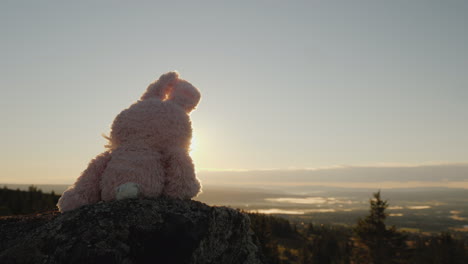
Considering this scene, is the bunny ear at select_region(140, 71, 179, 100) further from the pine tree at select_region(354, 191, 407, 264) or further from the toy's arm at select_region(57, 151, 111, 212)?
the pine tree at select_region(354, 191, 407, 264)

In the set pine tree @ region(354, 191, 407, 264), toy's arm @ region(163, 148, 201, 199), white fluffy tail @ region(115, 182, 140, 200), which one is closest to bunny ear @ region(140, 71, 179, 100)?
toy's arm @ region(163, 148, 201, 199)

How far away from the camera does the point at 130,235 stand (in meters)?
2.44

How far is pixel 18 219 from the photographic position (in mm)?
3383

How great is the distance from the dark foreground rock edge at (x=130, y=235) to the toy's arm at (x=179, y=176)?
0.37 feet

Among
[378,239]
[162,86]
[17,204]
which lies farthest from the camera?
[378,239]

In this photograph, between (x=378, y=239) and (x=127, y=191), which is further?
(x=378, y=239)

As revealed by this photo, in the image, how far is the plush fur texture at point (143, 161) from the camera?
299 cm

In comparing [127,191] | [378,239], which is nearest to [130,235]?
[127,191]

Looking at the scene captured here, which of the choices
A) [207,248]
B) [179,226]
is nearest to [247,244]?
[207,248]

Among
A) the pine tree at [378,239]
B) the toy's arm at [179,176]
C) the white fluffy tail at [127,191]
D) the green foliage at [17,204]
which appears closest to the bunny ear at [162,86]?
the toy's arm at [179,176]

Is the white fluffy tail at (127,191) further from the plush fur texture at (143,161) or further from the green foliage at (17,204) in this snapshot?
the green foliage at (17,204)

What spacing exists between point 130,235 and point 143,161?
0.80 m

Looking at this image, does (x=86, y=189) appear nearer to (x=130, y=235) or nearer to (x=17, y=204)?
(x=130, y=235)

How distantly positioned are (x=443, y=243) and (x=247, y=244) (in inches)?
1076
